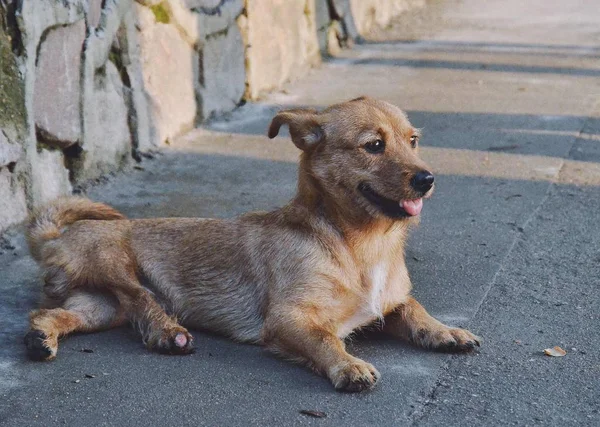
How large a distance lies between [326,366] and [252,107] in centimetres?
519

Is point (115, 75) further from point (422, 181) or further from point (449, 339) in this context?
point (449, 339)

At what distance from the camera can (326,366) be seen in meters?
4.36

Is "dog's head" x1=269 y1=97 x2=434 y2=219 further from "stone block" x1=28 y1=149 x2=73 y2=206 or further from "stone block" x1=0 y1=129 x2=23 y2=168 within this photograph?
"stone block" x1=28 y1=149 x2=73 y2=206

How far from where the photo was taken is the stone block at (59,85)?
6.50 metres

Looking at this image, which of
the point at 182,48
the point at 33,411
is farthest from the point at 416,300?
the point at 182,48

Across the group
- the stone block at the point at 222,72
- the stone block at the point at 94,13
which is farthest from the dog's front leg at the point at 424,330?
the stone block at the point at 222,72

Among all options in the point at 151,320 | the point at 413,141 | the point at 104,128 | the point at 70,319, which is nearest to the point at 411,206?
the point at 413,141

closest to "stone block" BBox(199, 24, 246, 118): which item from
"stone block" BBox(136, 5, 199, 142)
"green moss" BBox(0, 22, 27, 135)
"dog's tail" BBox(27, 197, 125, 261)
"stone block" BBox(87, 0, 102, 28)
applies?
"stone block" BBox(136, 5, 199, 142)

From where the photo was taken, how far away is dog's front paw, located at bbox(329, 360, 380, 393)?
13.9ft

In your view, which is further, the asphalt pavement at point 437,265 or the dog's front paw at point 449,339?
the dog's front paw at point 449,339

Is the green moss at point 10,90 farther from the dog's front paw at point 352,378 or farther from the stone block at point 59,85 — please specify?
the dog's front paw at point 352,378

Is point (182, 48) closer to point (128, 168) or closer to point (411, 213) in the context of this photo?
point (128, 168)

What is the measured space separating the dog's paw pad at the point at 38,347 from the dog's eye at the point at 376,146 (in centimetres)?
166

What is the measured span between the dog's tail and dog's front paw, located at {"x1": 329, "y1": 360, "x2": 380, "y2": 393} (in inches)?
71.0
